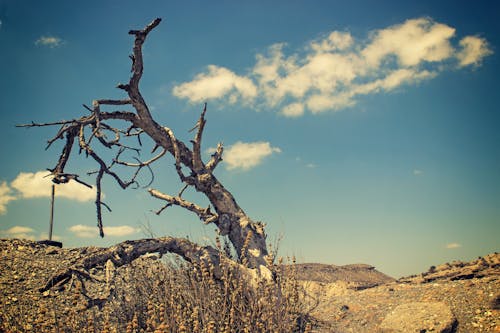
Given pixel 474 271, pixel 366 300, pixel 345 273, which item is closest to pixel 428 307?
pixel 366 300

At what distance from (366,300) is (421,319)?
227 cm

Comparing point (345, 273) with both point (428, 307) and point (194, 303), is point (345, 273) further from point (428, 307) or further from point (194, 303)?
point (194, 303)

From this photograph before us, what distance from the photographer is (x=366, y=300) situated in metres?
9.05

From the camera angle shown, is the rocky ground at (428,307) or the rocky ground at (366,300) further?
the rocky ground at (428,307)

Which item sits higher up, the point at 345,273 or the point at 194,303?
the point at 345,273

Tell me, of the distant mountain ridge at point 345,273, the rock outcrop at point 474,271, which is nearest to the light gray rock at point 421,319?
the rock outcrop at point 474,271

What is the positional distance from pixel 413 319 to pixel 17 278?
7775mm

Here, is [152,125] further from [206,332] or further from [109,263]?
[206,332]

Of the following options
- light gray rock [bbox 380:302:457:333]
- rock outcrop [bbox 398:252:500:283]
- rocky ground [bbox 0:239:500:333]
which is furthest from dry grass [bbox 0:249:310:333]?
rock outcrop [bbox 398:252:500:283]

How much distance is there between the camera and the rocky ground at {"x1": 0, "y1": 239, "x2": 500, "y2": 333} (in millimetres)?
6375

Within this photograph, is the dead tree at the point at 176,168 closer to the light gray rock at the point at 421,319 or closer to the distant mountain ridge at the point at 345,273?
the light gray rock at the point at 421,319

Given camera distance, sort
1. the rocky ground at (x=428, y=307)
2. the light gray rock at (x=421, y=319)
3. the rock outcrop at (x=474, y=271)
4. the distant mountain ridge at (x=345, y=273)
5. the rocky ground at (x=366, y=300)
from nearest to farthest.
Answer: the rocky ground at (x=366, y=300) → the light gray rock at (x=421, y=319) → the rocky ground at (x=428, y=307) → the rock outcrop at (x=474, y=271) → the distant mountain ridge at (x=345, y=273)

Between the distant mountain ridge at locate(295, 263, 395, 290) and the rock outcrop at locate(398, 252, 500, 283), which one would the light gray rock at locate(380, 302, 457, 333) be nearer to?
the rock outcrop at locate(398, 252, 500, 283)

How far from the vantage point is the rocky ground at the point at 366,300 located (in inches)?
251
